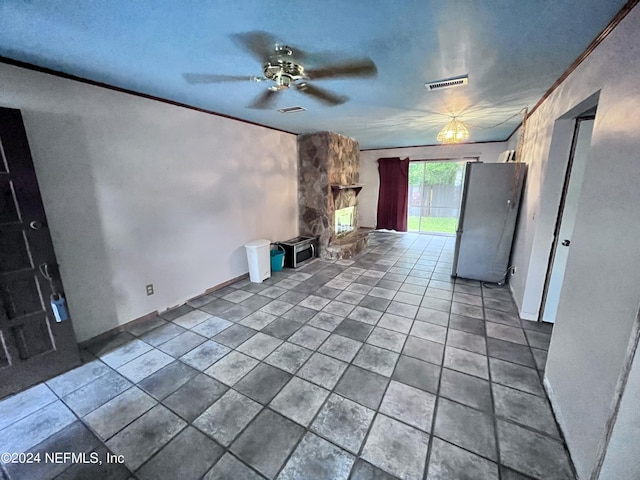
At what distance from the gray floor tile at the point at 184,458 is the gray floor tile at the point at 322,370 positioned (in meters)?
0.75

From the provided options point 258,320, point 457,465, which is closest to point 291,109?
point 258,320

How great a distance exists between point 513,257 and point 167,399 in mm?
4287

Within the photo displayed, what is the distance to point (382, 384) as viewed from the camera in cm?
195

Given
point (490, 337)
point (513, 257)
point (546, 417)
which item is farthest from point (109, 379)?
point (513, 257)

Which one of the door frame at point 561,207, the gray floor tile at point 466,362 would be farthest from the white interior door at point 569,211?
the gray floor tile at point 466,362

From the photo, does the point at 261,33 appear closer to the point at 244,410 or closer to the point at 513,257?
the point at 244,410

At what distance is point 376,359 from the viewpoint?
222 centimetres

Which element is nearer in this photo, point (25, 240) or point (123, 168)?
point (25, 240)

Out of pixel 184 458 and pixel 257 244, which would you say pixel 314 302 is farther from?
pixel 184 458

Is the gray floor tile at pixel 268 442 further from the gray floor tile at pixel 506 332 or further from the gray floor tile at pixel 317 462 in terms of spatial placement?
the gray floor tile at pixel 506 332

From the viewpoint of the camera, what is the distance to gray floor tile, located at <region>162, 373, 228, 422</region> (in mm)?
1727

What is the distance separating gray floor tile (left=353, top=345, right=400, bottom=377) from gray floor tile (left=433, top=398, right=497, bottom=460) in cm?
45

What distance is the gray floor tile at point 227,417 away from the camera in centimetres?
157

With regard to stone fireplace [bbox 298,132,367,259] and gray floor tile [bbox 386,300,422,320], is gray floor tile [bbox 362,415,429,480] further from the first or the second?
stone fireplace [bbox 298,132,367,259]
